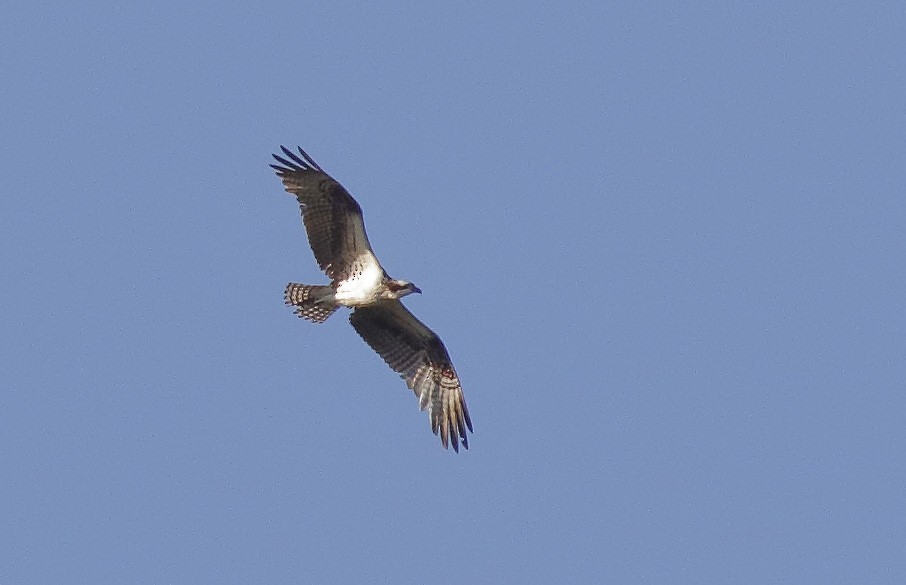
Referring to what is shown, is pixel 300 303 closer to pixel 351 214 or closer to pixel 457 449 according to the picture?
pixel 351 214

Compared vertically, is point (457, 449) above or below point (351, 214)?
below

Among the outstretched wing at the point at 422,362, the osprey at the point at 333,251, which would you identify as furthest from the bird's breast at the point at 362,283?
the outstretched wing at the point at 422,362

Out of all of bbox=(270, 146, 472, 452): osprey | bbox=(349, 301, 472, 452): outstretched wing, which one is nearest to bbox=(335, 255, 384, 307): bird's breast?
bbox=(270, 146, 472, 452): osprey

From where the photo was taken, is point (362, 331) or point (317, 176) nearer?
point (317, 176)

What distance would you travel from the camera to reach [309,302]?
21297 mm

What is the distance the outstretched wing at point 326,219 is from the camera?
21.1 m

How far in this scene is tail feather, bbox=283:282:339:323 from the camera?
69.7 feet

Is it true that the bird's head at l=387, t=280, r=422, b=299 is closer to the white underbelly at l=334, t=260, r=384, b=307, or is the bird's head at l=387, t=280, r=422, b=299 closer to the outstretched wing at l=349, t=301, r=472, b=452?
the white underbelly at l=334, t=260, r=384, b=307

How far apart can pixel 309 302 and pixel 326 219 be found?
1089 millimetres

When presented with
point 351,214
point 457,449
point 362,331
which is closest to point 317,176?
point 351,214

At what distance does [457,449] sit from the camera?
876 inches

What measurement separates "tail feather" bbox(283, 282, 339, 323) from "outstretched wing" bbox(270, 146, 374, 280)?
0.98 ft

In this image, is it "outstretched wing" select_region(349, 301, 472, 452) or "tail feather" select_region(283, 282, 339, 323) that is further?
"outstretched wing" select_region(349, 301, 472, 452)

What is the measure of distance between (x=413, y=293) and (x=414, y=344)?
1.43 meters
